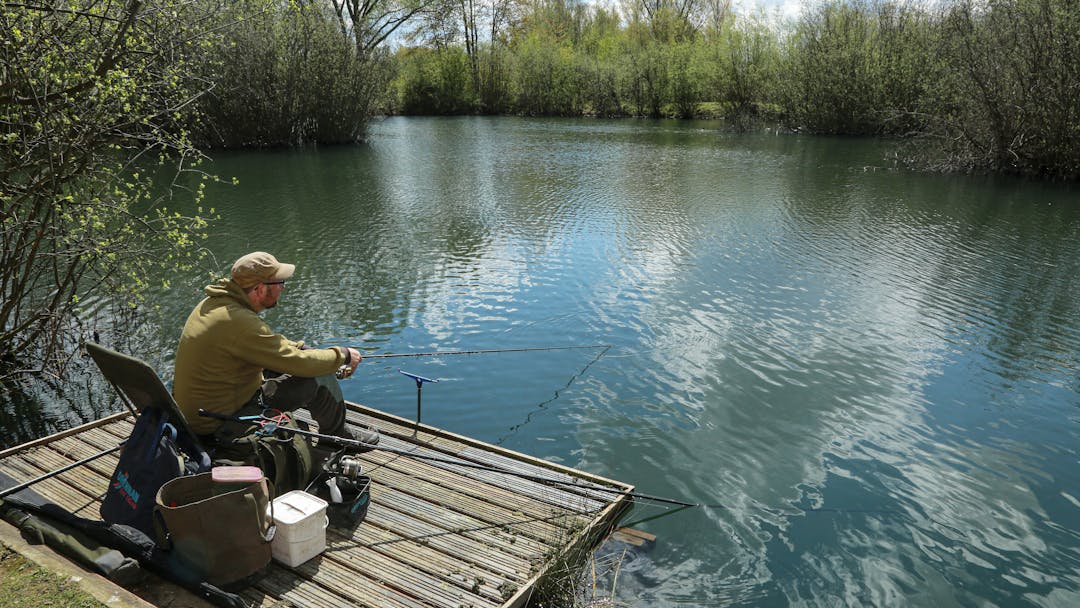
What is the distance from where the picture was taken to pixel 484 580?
453cm

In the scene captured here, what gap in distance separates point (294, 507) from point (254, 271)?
1511mm

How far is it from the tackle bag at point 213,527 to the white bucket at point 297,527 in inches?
7.1

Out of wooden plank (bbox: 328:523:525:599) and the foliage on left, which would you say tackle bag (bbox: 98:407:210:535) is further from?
the foliage on left

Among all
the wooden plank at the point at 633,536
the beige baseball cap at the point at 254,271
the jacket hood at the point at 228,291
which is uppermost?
the beige baseball cap at the point at 254,271

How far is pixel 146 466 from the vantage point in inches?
159

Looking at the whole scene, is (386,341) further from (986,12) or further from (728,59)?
(728,59)

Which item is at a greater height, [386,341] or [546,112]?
[546,112]

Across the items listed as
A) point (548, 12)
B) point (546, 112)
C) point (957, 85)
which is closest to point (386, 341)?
point (957, 85)

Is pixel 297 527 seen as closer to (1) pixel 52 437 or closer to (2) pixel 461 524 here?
(2) pixel 461 524

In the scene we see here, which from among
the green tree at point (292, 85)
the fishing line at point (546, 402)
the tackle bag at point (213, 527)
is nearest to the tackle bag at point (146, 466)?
the tackle bag at point (213, 527)

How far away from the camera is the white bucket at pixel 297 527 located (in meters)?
4.32

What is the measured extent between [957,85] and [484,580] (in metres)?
27.4

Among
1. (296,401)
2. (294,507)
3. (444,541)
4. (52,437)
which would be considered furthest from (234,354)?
(52,437)

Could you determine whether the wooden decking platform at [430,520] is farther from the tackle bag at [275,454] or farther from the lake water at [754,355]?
the lake water at [754,355]
